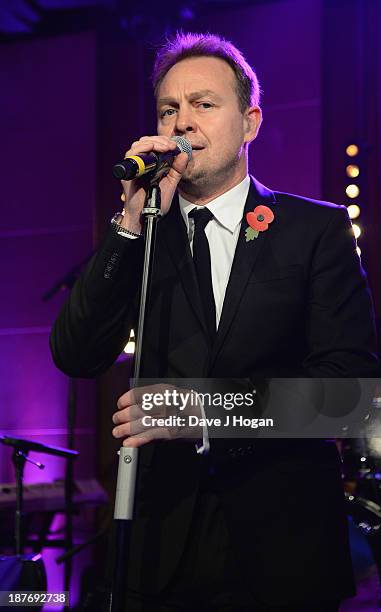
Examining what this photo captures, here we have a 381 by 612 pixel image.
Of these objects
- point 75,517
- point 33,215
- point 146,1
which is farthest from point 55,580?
point 146,1

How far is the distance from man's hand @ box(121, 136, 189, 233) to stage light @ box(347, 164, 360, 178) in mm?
2697

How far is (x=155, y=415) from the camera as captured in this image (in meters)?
1.40

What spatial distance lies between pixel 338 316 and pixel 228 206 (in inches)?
15.2

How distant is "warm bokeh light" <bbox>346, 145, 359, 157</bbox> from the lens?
163 inches

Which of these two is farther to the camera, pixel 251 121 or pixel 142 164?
pixel 251 121

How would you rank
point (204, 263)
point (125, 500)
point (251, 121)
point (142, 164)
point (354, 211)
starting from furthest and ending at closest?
point (354, 211)
point (251, 121)
point (204, 263)
point (142, 164)
point (125, 500)

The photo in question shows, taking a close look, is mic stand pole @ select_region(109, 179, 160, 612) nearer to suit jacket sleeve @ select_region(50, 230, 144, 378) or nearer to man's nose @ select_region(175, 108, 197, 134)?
suit jacket sleeve @ select_region(50, 230, 144, 378)

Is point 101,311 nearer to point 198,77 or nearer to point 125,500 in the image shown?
point 125,500

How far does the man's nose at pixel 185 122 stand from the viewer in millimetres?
1808

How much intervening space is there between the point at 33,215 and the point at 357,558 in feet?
11.1

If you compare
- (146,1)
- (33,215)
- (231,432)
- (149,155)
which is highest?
(146,1)

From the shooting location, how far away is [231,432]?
1.53 meters

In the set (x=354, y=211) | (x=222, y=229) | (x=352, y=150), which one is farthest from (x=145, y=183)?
(x=352, y=150)

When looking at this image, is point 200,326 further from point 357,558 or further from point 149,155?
point 357,558
